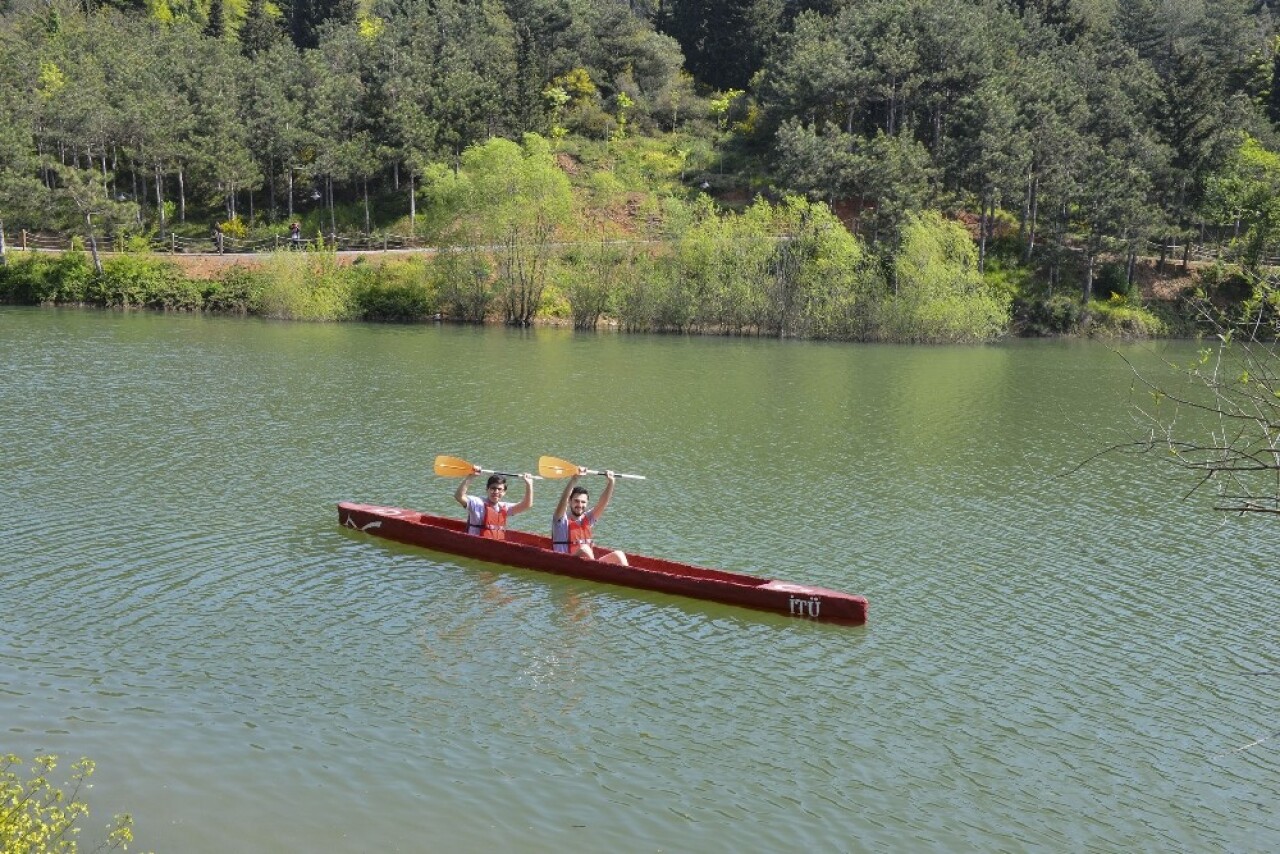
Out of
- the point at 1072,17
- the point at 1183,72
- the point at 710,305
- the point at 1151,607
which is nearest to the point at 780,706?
the point at 1151,607

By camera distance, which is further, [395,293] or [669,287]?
[395,293]

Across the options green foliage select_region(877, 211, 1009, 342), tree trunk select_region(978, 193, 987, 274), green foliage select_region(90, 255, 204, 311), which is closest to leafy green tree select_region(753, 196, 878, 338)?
green foliage select_region(877, 211, 1009, 342)

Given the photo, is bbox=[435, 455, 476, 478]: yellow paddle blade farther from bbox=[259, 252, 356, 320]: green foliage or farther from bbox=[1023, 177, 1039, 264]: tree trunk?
bbox=[1023, 177, 1039, 264]: tree trunk

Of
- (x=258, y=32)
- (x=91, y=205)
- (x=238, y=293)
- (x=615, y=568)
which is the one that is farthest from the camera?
(x=258, y=32)

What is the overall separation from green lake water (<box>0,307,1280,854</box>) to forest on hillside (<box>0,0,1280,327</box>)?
35.8 m

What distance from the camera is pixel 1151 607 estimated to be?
17.4 m

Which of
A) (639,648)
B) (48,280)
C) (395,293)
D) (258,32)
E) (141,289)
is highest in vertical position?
(258,32)

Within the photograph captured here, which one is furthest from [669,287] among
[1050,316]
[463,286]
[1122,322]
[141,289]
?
[141,289]

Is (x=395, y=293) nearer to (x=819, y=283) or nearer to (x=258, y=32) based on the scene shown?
(x=819, y=283)

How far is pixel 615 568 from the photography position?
1730 cm

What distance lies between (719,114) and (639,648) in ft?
248

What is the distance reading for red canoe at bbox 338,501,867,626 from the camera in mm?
16078

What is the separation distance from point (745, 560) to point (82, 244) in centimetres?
5607

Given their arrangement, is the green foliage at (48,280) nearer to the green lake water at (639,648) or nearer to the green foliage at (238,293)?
the green foliage at (238,293)
